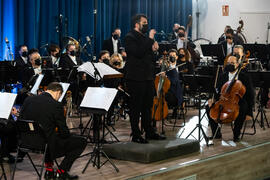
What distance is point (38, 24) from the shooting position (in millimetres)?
11203

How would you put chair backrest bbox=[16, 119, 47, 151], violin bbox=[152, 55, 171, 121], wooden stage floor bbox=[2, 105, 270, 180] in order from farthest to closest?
violin bbox=[152, 55, 171, 121] < wooden stage floor bbox=[2, 105, 270, 180] < chair backrest bbox=[16, 119, 47, 151]

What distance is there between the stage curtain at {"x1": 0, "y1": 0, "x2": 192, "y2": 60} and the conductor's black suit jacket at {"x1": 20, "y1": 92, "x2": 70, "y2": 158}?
6034mm

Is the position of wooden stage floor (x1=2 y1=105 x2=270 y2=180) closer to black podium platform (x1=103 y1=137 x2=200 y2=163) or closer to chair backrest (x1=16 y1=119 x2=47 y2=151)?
black podium platform (x1=103 y1=137 x2=200 y2=163)

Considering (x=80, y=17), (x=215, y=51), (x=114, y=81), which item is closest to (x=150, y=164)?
(x=114, y=81)

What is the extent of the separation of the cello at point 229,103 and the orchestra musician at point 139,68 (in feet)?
3.80

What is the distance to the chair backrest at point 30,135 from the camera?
449cm

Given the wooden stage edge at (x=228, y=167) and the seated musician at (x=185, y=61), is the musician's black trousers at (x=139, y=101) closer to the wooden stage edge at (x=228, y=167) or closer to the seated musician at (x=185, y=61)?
the wooden stage edge at (x=228, y=167)

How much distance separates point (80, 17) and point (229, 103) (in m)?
6.70

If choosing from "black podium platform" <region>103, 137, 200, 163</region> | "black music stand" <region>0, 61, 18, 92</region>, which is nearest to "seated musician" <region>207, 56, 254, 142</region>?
"black podium platform" <region>103, 137, 200, 163</region>

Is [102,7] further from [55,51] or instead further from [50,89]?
[50,89]

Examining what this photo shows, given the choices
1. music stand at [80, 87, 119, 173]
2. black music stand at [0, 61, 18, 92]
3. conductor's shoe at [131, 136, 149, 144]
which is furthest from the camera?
black music stand at [0, 61, 18, 92]

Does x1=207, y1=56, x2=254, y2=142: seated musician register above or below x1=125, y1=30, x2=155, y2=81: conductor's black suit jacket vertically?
below

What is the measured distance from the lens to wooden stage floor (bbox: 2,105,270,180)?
504 centimetres

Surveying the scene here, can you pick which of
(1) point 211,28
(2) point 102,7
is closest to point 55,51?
(2) point 102,7
